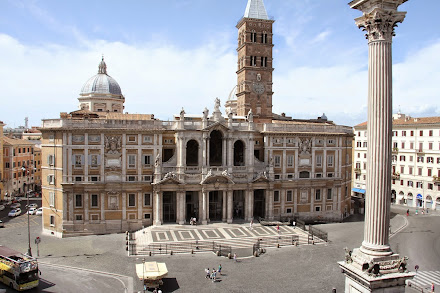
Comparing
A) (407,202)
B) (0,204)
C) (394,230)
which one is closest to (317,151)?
(394,230)

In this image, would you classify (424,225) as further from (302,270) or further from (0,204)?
(0,204)

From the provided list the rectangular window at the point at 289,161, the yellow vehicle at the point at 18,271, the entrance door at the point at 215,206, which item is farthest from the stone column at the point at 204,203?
the yellow vehicle at the point at 18,271

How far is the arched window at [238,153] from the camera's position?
2287 inches

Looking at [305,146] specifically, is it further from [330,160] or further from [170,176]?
[170,176]

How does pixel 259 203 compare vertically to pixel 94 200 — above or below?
below

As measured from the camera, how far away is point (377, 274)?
17688 millimetres

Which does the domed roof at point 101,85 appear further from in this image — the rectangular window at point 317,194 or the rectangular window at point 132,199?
the rectangular window at point 317,194

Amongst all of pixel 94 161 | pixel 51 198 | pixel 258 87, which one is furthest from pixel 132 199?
pixel 258 87

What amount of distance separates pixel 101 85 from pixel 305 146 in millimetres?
43495

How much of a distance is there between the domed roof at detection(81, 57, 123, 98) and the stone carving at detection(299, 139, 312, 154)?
1623 inches

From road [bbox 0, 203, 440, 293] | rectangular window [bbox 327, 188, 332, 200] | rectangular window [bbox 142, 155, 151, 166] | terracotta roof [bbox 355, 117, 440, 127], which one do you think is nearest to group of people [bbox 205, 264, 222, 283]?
road [bbox 0, 203, 440, 293]

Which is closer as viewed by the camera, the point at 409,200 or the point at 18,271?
the point at 18,271

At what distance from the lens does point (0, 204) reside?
6969 centimetres

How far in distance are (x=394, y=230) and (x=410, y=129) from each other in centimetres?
2697
